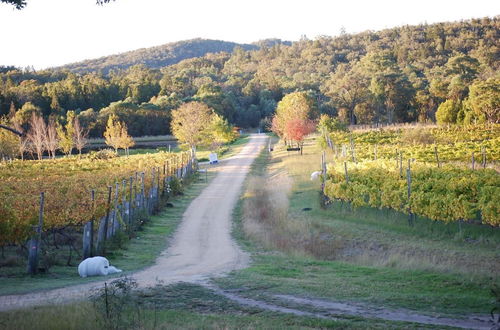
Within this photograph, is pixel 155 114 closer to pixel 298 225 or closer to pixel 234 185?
pixel 234 185

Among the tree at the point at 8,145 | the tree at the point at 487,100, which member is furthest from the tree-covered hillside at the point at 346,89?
the tree at the point at 8,145

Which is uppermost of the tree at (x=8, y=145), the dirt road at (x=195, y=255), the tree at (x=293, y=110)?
the tree at (x=293, y=110)

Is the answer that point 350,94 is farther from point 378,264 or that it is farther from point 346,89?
point 378,264

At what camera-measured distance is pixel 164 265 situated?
15828 millimetres

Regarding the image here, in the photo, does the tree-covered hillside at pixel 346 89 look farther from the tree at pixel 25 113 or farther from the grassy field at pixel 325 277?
the grassy field at pixel 325 277

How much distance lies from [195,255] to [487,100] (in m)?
56.4

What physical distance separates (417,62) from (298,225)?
11316 centimetres

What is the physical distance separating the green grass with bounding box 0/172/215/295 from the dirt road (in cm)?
40

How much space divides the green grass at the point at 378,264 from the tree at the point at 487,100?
46.0 meters

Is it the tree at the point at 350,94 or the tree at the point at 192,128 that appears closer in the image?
the tree at the point at 192,128

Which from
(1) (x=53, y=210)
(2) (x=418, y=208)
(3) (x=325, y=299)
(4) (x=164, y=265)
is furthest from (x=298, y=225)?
(3) (x=325, y=299)

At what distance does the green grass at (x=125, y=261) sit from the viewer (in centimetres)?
1270

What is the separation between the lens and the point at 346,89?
286 ft

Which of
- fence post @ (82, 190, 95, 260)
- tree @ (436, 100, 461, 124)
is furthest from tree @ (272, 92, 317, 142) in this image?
fence post @ (82, 190, 95, 260)
